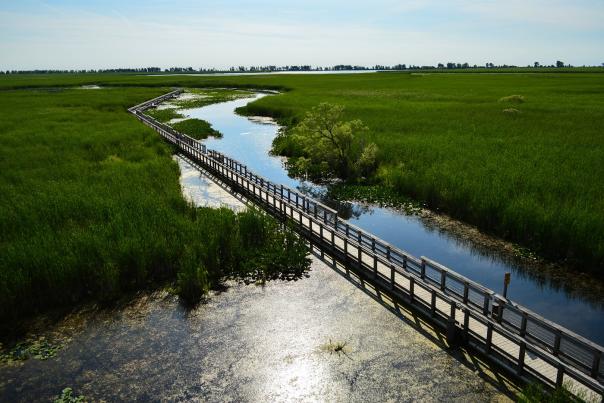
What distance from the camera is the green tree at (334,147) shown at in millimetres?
32344

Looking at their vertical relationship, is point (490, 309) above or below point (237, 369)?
above

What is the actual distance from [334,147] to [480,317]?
22.9m

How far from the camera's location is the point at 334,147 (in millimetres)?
33469

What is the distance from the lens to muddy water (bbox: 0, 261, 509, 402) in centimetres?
1126

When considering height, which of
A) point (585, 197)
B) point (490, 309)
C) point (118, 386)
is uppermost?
point (585, 197)

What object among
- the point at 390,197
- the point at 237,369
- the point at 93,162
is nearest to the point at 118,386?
the point at 237,369

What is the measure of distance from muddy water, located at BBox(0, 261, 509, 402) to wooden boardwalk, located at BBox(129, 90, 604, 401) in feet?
2.42

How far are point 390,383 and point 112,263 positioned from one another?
10988 millimetres

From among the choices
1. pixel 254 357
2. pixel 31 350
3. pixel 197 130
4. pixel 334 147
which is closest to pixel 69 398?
pixel 31 350

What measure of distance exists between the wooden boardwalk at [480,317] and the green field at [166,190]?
6441 millimetres

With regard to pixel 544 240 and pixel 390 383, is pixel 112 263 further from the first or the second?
pixel 544 240

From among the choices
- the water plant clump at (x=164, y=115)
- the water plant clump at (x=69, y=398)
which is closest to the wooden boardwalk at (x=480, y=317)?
the water plant clump at (x=69, y=398)

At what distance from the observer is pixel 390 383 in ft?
37.4

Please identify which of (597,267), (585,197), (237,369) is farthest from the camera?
(585,197)
